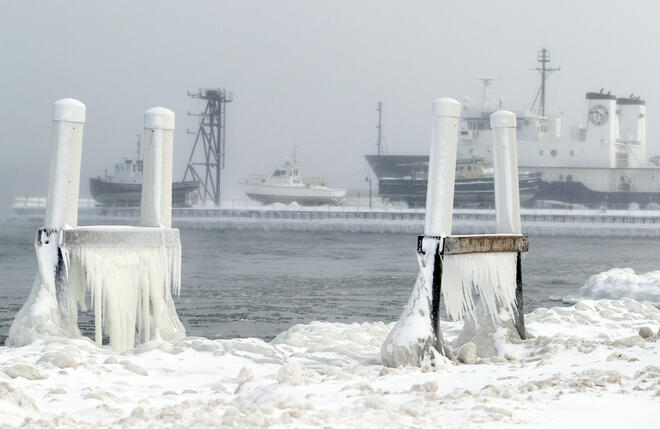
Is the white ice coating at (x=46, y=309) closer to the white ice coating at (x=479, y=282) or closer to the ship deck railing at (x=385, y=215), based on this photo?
the white ice coating at (x=479, y=282)

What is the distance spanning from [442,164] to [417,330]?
4.28 ft

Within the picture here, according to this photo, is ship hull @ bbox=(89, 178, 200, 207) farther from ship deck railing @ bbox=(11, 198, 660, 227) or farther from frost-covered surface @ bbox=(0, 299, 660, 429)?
frost-covered surface @ bbox=(0, 299, 660, 429)

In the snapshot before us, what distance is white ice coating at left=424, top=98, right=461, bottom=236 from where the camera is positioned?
6941 millimetres

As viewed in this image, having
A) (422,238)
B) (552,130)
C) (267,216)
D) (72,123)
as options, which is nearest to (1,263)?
(72,123)

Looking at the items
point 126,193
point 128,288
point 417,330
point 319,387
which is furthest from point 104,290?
point 126,193

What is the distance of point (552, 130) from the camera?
57.8m

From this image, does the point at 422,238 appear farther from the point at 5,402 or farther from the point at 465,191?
the point at 465,191

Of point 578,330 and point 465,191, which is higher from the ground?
point 465,191

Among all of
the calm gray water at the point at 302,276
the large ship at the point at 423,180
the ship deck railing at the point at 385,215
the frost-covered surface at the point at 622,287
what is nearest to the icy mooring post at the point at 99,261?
the calm gray water at the point at 302,276

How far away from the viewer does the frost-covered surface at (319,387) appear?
4781 millimetres

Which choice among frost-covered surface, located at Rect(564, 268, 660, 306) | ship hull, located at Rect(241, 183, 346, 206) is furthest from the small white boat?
frost-covered surface, located at Rect(564, 268, 660, 306)

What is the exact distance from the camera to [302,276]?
73.3 ft

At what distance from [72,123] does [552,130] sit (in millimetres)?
53223

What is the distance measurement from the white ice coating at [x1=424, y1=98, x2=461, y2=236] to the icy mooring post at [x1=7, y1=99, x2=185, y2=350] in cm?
232
